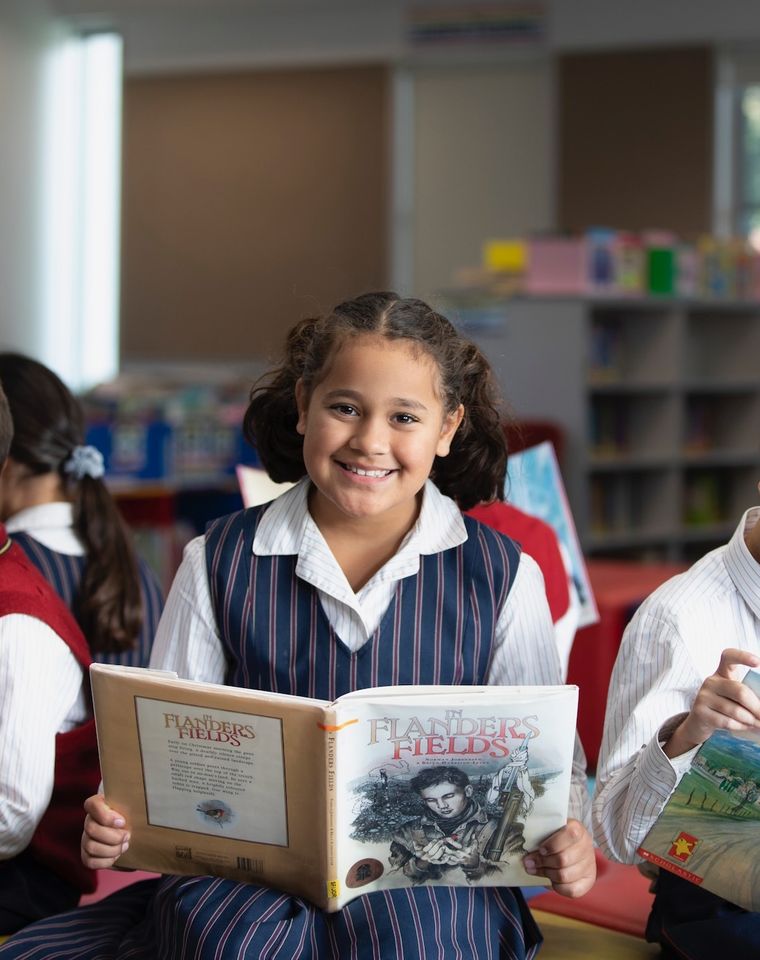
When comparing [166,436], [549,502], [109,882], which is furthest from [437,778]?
[166,436]

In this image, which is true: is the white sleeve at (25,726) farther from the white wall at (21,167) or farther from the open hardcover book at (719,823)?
the white wall at (21,167)

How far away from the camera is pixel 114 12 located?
7715 mm

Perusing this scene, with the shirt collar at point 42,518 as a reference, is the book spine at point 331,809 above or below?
below

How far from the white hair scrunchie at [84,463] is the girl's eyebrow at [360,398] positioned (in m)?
0.63

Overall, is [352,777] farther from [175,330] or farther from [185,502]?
[175,330]

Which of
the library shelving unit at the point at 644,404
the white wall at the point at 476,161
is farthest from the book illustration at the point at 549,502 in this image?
the white wall at the point at 476,161

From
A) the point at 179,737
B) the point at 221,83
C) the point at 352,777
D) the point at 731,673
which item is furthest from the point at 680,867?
the point at 221,83

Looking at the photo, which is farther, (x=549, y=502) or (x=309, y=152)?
(x=309, y=152)

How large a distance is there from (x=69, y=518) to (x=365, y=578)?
0.65m

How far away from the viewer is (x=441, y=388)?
4.62 ft

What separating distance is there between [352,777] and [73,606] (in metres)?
0.81

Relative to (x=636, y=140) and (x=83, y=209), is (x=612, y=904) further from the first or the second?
(x=83, y=209)

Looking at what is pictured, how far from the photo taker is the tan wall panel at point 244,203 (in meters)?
7.61

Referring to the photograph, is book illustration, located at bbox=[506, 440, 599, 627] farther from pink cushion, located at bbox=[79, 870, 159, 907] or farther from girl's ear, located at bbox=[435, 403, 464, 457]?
pink cushion, located at bbox=[79, 870, 159, 907]
